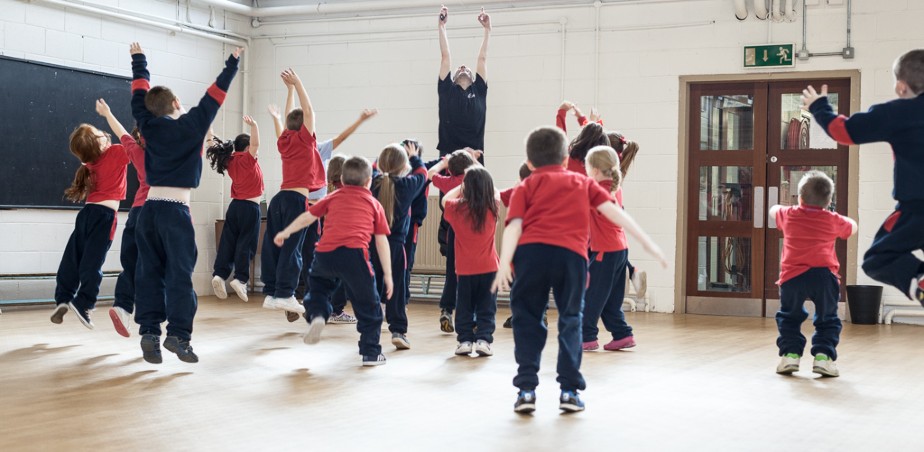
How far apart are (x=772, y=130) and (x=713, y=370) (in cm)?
432

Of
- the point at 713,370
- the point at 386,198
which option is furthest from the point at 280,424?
the point at 713,370

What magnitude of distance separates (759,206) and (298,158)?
443cm

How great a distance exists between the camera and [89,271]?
228 inches

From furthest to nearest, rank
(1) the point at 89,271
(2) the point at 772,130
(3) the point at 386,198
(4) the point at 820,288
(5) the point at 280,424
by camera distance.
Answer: (2) the point at 772,130 → (1) the point at 89,271 → (3) the point at 386,198 → (4) the point at 820,288 → (5) the point at 280,424

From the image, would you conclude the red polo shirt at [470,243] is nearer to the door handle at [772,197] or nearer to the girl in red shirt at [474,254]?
the girl in red shirt at [474,254]

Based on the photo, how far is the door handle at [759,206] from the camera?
8.49 metres

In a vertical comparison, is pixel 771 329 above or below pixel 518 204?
below

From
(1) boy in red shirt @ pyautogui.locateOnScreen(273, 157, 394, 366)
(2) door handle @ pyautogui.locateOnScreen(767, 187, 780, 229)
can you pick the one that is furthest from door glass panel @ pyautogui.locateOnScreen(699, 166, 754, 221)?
(1) boy in red shirt @ pyautogui.locateOnScreen(273, 157, 394, 366)

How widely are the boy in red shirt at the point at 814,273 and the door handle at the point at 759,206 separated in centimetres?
384

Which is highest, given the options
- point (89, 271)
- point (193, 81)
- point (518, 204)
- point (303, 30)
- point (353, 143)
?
point (303, 30)

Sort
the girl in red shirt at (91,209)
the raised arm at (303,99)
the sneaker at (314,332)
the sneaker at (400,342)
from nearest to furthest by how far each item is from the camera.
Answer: the sneaker at (314,332) → the sneaker at (400,342) → the raised arm at (303,99) → the girl in red shirt at (91,209)

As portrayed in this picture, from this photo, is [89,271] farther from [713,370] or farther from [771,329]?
[771,329]

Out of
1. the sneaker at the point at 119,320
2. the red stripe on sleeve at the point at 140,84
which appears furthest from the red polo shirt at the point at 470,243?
the sneaker at the point at 119,320

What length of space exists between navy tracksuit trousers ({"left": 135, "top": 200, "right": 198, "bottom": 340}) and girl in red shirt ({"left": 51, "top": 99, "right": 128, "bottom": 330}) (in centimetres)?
134
